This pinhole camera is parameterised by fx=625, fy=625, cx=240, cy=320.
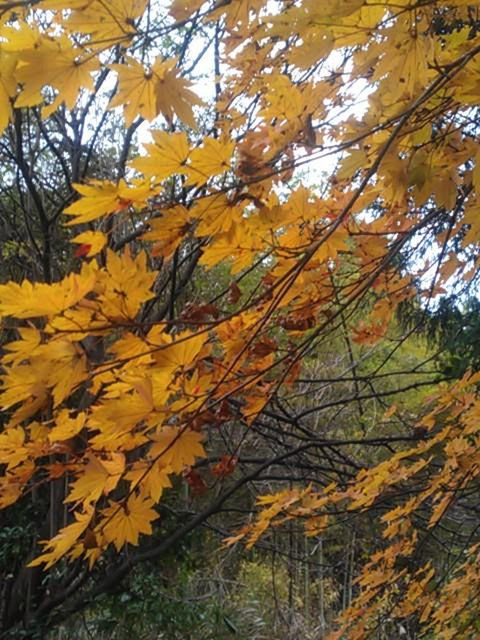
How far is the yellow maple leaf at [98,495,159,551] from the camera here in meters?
0.73

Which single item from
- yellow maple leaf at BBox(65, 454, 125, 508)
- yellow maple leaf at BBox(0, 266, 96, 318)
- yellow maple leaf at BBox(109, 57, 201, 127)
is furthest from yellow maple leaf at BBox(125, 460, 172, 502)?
yellow maple leaf at BBox(109, 57, 201, 127)

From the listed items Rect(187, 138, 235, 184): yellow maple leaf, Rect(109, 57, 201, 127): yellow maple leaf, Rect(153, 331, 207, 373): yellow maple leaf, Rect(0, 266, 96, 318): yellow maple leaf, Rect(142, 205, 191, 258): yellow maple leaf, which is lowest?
Rect(153, 331, 207, 373): yellow maple leaf

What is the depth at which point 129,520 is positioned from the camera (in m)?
0.74

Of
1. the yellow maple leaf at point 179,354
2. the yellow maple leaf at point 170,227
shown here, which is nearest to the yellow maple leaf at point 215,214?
the yellow maple leaf at point 170,227

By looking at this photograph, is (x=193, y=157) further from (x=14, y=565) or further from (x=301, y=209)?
(x=14, y=565)

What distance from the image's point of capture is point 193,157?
1.94 ft

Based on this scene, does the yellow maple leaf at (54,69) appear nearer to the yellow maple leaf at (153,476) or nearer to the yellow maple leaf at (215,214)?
the yellow maple leaf at (215,214)

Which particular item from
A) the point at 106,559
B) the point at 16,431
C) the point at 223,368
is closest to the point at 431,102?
the point at 223,368

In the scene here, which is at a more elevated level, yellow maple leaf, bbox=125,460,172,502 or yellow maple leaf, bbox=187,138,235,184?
yellow maple leaf, bbox=187,138,235,184

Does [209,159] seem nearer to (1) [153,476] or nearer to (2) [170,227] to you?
(2) [170,227]

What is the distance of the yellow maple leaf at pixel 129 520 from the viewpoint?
0.73 metres

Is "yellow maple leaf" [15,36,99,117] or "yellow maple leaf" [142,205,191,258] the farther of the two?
"yellow maple leaf" [142,205,191,258]

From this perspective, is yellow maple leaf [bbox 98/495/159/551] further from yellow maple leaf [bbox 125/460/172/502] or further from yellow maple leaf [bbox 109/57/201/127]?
yellow maple leaf [bbox 109/57/201/127]

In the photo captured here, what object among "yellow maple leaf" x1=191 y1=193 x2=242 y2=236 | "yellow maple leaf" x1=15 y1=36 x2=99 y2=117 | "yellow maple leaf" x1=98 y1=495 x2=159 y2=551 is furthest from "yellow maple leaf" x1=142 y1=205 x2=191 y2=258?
"yellow maple leaf" x1=98 y1=495 x2=159 y2=551
